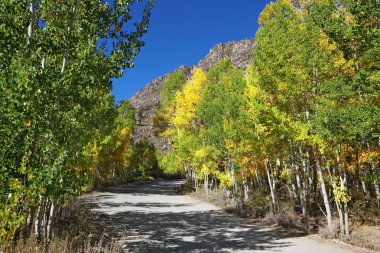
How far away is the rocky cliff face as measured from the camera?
122 m

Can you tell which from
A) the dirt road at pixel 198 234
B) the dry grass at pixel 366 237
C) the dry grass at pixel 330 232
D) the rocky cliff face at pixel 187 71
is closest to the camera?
the dry grass at pixel 366 237

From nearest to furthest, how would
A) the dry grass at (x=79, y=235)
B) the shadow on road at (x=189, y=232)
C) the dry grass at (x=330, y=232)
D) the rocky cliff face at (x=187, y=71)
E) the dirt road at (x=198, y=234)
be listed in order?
1. the dry grass at (x=79, y=235)
2. the dirt road at (x=198, y=234)
3. the shadow on road at (x=189, y=232)
4. the dry grass at (x=330, y=232)
5. the rocky cliff face at (x=187, y=71)

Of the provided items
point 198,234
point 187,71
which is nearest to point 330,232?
point 198,234

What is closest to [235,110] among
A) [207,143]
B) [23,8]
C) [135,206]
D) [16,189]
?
[207,143]

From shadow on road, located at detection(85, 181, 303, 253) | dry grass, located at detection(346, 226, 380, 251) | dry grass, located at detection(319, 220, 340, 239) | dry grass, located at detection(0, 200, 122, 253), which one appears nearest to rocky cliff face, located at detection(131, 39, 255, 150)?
shadow on road, located at detection(85, 181, 303, 253)

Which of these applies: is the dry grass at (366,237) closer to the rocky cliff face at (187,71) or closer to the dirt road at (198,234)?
the dirt road at (198,234)

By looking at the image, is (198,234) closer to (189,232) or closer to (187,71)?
(189,232)

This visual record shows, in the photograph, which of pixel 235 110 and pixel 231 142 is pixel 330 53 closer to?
pixel 235 110

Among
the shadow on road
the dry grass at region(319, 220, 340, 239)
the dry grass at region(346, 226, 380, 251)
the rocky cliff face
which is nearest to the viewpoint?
the dry grass at region(346, 226, 380, 251)

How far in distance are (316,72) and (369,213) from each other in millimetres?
7207

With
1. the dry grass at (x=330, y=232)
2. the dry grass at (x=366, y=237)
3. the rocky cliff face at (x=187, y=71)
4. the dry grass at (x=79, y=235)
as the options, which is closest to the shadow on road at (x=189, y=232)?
the dry grass at (x=79, y=235)

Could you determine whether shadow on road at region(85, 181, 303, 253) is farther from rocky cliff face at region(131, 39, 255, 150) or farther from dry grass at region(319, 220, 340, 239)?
rocky cliff face at region(131, 39, 255, 150)

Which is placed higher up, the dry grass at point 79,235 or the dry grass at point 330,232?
the dry grass at point 79,235

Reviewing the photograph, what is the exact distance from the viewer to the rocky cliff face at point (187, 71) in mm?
→ 121625
